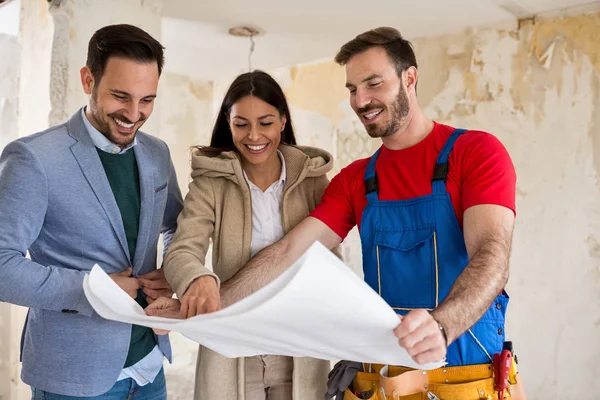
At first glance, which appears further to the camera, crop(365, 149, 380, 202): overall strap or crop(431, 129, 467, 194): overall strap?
crop(365, 149, 380, 202): overall strap

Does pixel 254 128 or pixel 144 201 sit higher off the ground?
pixel 254 128

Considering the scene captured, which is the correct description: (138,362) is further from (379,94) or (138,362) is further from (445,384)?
(379,94)

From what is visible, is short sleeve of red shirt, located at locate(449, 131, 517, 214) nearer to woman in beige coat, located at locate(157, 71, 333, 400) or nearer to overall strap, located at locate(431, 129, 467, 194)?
overall strap, located at locate(431, 129, 467, 194)

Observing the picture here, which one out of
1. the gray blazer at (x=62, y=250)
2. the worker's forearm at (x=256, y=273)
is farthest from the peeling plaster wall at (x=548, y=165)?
the gray blazer at (x=62, y=250)

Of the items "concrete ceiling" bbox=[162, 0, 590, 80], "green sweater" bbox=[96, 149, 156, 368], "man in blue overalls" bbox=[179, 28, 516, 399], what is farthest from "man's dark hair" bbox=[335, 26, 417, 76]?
"concrete ceiling" bbox=[162, 0, 590, 80]

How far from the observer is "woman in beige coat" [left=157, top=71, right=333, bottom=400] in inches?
80.0

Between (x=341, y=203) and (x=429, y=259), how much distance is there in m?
0.39

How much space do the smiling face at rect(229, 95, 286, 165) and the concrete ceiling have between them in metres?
2.13

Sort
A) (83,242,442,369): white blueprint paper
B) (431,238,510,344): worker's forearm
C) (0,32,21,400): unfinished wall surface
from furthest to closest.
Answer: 1. (0,32,21,400): unfinished wall surface
2. (431,238,510,344): worker's forearm
3. (83,242,442,369): white blueprint paper

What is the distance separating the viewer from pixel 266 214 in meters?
2.08

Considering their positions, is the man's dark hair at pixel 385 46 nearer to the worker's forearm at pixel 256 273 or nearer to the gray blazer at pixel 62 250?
the worker's forearm at pixel 256 273

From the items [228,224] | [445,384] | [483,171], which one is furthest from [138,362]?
[483,171]

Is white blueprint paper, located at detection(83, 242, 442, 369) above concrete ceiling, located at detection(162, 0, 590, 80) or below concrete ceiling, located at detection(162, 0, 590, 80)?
below

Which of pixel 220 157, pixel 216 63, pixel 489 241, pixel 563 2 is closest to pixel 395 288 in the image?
pixel 489 241
